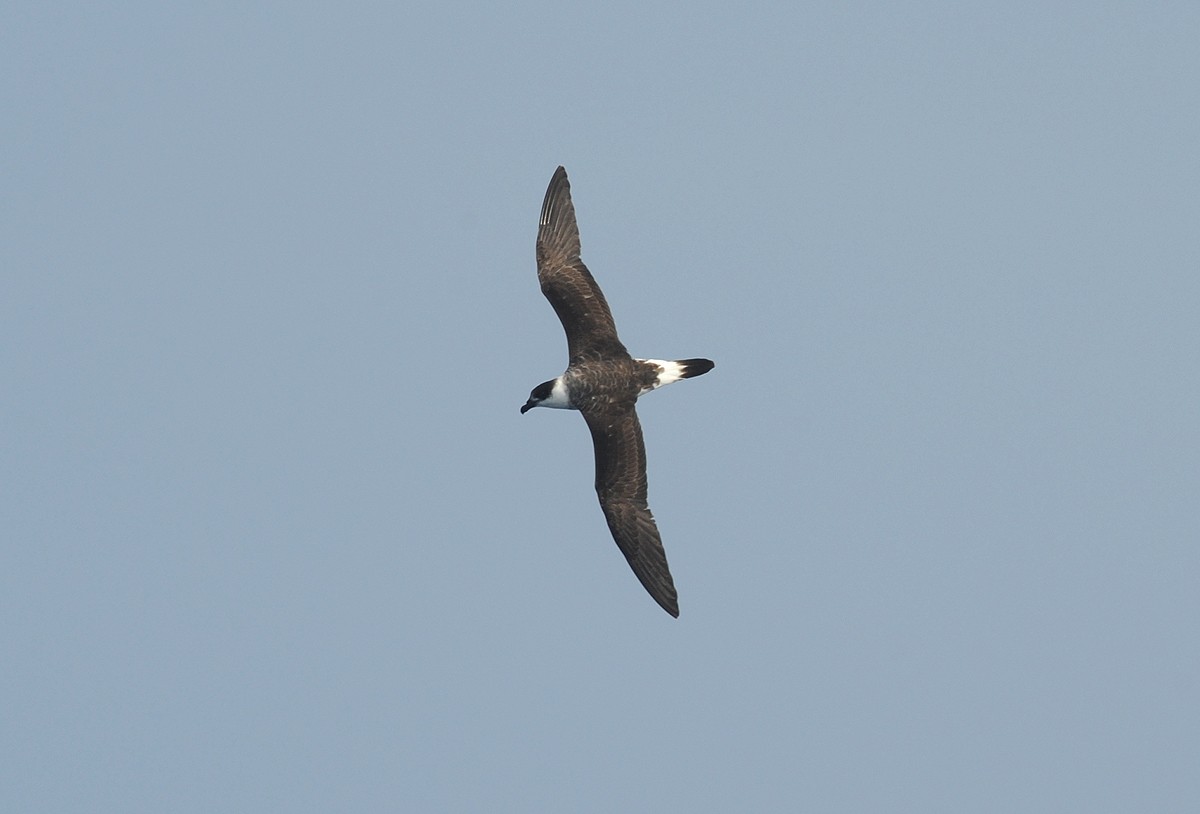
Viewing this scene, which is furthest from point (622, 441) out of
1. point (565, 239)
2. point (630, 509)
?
point (565, 239)

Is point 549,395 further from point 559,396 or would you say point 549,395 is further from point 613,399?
point 613,399

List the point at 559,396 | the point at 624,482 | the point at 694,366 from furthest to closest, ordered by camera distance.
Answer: the point at 694,366
the point at 559,396
the point at 624,482

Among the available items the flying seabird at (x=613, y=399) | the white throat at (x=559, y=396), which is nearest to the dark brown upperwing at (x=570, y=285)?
the flying seabird at (x=613, y=399)

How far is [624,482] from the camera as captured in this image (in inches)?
1109

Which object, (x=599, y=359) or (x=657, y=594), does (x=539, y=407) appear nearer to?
(x=599, y=359)

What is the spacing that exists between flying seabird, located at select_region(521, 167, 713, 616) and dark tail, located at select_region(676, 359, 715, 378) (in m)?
0.02

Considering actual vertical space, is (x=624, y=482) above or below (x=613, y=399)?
below

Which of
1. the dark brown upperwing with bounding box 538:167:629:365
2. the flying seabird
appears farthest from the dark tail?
the dark brown upperwing with bounding box 538:167:629:365

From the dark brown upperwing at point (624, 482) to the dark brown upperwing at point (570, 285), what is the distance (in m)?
1.33

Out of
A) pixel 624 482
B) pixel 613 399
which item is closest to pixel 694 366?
pixel 613 399

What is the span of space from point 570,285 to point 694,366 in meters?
2.80

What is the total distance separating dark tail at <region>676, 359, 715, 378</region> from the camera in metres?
28.8

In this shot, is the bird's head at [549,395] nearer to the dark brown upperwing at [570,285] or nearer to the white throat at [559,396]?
the white throat at [559,396]

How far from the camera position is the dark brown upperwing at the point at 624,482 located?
2800 centimetres
